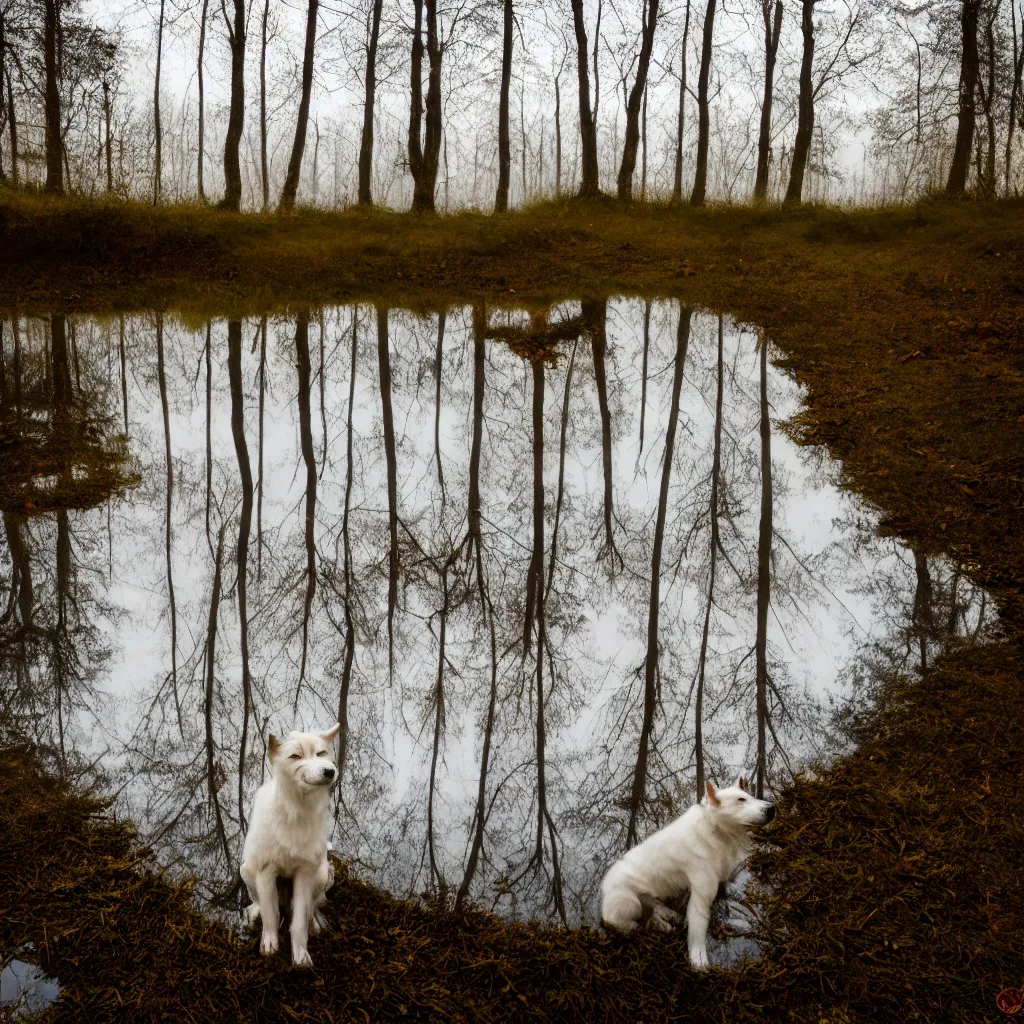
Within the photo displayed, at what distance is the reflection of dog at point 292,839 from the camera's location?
3.10m

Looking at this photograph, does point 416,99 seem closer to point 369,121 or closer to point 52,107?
point 369,121

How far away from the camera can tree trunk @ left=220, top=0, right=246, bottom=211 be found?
1984 cm

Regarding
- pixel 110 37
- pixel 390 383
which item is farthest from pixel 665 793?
pixel 110 37

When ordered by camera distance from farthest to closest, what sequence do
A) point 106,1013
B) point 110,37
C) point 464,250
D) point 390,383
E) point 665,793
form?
point 110,37, point 464,250, point 390,383, point 665,793, point 106,1013

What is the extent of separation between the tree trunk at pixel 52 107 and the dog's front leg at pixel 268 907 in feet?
69.0

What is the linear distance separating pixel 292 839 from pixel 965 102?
79.3 ft

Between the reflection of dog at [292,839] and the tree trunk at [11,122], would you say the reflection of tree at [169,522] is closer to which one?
the reflection of dog at [292,839]

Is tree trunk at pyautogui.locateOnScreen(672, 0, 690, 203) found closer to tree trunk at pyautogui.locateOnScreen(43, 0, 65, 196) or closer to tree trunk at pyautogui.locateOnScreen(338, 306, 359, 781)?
tree trunk at pyautogui.locateOnScreen(43, 0, 65, 196)

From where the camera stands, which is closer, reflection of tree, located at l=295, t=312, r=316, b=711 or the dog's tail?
the dog's tail

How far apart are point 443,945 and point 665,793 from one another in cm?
142

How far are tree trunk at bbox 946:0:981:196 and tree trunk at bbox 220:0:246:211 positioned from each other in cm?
1732

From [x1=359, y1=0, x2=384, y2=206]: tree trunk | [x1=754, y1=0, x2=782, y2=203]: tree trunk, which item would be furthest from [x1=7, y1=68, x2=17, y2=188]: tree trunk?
[x1=754, y1=0, x2=782, y2=203]: tree trunk

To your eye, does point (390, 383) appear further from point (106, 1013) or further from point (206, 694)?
point (106, 1013)

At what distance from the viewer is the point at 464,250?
17.7 metres
